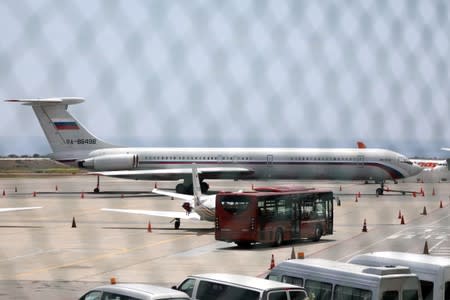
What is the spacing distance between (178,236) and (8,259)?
1.91m

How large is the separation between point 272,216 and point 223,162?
7155mm

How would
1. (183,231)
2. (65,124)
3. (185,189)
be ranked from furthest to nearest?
1. (185,189)
2. (65,124)
3. (183,231)

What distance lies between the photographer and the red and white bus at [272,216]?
6719 mm

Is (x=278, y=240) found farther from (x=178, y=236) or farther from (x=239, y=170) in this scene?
(x=239, y=170)

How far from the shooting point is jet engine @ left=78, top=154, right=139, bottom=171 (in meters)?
13.6

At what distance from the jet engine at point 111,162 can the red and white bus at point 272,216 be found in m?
6.72

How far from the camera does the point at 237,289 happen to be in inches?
127

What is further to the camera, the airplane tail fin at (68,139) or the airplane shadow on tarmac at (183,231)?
the airplane tail fin at (68,139)

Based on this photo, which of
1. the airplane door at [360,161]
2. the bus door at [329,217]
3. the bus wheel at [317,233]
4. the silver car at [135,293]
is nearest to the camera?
the silver car at [135,293]

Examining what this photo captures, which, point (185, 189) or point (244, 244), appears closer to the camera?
point (244, 244)

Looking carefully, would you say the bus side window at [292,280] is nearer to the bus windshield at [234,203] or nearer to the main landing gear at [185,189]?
the bus windshield at [234,203]

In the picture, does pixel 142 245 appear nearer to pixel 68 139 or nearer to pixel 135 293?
pixel 135 293

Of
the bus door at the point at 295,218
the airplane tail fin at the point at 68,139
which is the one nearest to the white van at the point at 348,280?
the bus door at the point at 295,218

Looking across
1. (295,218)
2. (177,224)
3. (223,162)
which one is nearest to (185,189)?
(223,162)
